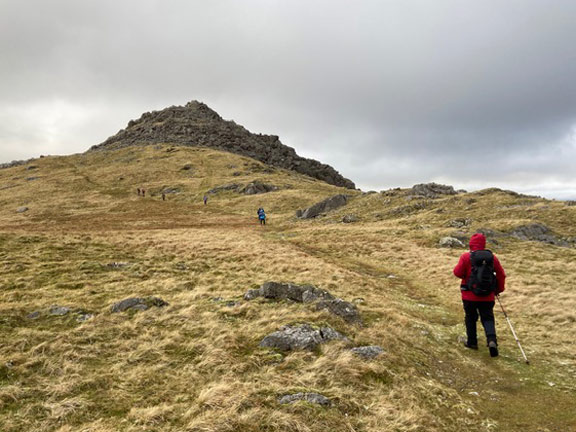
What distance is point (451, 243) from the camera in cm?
2828

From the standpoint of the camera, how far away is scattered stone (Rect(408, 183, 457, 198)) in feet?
179

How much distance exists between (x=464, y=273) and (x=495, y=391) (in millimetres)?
3516

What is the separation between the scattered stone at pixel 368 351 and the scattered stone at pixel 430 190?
48.3m

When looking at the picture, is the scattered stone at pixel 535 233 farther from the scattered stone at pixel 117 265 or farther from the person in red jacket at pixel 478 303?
the scattered stone at pixel 117 265

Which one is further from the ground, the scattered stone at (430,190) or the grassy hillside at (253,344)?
the scattered stone at (430,190)

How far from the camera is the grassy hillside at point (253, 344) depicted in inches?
265

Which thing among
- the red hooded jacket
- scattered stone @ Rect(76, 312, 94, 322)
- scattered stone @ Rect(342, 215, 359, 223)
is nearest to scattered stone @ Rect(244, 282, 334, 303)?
the red hooded jacket

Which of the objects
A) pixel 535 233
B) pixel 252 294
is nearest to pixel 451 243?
pixel 535 233

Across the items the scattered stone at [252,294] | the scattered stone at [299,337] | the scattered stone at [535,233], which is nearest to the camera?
the scattered stone at [299,337]

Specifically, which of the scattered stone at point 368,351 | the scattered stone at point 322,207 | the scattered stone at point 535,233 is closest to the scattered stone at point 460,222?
the scattered stone at point 535,233

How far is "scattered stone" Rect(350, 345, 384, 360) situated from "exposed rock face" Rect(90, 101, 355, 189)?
451 feet

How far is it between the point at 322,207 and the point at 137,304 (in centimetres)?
4335

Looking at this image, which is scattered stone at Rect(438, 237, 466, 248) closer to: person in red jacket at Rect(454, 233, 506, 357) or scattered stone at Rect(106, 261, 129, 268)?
person in red jacket at Rect(454, 233, 506, 357)

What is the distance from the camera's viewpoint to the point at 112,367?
834cm
